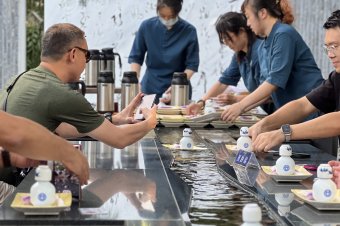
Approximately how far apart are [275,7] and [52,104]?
192 centimetres

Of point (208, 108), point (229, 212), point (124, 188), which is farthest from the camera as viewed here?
point (208, 108)

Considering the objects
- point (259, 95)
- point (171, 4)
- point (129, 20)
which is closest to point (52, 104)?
point (259, 95)

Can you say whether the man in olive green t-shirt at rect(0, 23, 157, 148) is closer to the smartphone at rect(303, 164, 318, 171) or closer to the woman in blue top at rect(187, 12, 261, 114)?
the smartphone at rect(303, 164, 318, 171)

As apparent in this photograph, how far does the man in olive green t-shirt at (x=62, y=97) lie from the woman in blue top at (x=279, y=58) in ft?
3.59

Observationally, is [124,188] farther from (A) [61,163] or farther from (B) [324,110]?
(B) [324,110]

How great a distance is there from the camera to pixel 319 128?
3865 millimetres

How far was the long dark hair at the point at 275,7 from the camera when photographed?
5.00m

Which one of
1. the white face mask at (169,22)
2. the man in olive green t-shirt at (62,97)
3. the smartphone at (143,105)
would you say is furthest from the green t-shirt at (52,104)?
the white face mask at (169,22)

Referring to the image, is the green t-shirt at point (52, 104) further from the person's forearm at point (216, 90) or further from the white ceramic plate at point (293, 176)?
the person's forearm at point (216, 90)

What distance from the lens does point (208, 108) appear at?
528 cm

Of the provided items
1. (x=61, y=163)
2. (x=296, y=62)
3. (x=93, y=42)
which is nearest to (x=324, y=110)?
(x=296, y=62)

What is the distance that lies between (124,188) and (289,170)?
0.62 metres

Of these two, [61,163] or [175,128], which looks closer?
[61,163]

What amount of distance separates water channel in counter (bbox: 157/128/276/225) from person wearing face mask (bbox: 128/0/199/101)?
2833 millimetres
